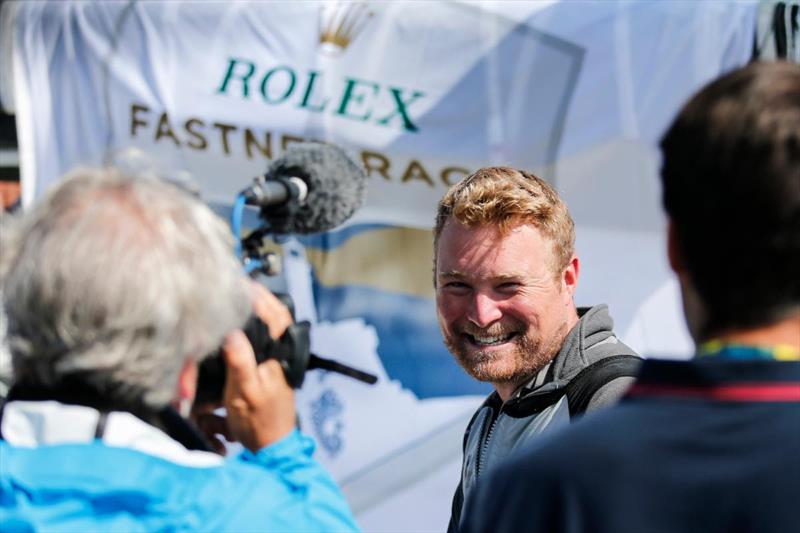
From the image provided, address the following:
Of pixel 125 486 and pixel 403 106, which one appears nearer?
pixel 125 486

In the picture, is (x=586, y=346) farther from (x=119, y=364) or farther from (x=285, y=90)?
(x=285, y=90)

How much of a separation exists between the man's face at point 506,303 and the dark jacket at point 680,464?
3.78ft

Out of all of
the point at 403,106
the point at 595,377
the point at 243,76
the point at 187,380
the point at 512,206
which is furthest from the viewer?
the point at 243,76

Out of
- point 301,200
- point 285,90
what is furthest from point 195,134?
point 301,200

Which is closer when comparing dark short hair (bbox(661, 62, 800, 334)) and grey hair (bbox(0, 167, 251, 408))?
dark short hair (bbox(661, 62, 800, 334))

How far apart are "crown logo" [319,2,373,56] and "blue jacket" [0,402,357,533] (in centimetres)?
288

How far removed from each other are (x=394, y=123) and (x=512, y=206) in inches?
73.6

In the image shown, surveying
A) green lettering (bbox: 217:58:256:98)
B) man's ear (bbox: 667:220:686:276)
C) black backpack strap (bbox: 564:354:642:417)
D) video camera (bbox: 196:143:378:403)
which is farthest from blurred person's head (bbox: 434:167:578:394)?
green lettering (bbox: 217:58:256:98)

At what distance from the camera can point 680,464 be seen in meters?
0.89

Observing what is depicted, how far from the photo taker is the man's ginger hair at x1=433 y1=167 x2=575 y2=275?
211 cm

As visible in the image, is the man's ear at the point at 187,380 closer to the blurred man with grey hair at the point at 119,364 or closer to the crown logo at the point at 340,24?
the blurred man with grey hair at the point at 119,364

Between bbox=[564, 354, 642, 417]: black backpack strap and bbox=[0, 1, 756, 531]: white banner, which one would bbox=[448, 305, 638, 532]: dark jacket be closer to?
bbox=[564, 354, 642, 417]: black backpack strap

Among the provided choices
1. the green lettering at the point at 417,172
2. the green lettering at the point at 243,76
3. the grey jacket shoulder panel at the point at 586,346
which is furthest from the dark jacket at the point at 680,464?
the green lettering at the point at 243,76

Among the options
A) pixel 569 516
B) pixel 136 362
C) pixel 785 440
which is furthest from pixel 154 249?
pixel 785 440
